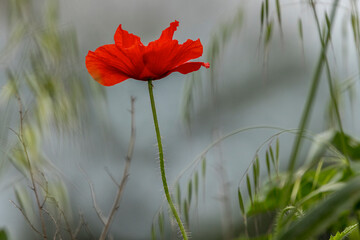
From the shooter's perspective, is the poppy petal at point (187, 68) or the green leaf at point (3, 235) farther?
the green leaf at point (3, 235)

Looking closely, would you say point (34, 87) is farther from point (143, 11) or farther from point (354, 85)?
point (143, 11)

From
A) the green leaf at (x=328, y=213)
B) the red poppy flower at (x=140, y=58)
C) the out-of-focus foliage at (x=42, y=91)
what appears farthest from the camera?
the out-of-focus foliage at (x=42, y=91)

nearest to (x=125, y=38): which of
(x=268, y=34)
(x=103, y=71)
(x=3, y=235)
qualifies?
(x=103, y=71)

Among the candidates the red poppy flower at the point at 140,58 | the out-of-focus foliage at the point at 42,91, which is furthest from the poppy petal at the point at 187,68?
the out-of-focus foliage at the point at 42,91

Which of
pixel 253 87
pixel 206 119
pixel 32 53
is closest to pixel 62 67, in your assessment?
pixel 32 53

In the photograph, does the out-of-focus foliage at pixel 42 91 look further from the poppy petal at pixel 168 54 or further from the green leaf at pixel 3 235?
the poppy petal at pixel 168 54

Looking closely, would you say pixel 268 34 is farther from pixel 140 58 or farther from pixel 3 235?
pixel 3 235

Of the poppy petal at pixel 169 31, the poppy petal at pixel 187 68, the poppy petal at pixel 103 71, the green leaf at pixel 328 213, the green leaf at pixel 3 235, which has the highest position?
the poppy petal at pixel 169 31

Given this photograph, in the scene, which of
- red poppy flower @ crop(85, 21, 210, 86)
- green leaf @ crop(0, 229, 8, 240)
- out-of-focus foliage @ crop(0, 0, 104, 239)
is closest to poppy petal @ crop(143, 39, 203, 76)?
red poppy flower @ crop(85, 21, 210, 86)
